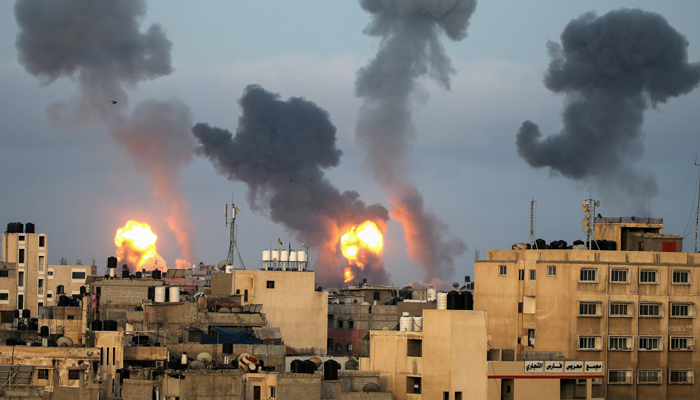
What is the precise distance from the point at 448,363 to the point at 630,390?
963 inches

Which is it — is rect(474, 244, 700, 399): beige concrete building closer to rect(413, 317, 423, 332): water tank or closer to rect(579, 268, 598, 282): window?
rect(579, 268, 598, 282): window

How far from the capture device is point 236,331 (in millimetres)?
93750

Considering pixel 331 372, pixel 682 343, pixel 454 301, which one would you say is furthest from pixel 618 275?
pixel 331 372

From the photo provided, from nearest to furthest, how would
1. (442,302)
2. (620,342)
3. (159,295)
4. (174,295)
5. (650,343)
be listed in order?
1. (442,302)
2. (620,342)
3. (650,343)
4. (159,295)
5. (174,295)

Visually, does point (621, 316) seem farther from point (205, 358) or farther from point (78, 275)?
point (78, 275)

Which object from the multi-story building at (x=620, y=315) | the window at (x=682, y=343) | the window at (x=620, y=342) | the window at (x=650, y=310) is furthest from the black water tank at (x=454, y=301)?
the window at (x=682, y=343)

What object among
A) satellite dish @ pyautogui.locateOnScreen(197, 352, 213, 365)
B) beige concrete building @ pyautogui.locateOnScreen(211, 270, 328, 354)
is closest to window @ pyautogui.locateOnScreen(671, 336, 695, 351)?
satellite dish @ pyautogui.locateOnScreen(197, 352, 213, 365)

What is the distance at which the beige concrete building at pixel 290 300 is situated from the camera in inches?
4680

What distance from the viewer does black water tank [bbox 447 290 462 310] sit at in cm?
7512

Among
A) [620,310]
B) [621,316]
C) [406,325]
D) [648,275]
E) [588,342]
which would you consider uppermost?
[648,275]

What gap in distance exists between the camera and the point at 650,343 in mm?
92688

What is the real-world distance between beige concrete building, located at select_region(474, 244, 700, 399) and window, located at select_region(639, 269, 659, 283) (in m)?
0.08

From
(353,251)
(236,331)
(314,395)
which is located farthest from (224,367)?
(353,251)

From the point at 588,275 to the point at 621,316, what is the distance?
3.91 metres
